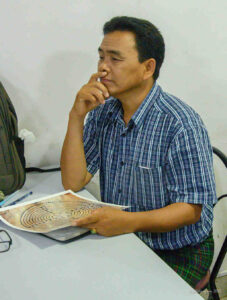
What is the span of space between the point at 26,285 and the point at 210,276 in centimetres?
81

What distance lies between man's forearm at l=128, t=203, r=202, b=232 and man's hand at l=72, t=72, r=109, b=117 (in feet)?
1.36

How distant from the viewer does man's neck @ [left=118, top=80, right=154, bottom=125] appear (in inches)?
48.2

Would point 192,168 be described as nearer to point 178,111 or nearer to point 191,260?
point 178,111

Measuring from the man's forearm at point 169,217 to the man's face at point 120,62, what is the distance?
427 mm

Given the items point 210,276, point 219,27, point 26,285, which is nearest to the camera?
point 26,285

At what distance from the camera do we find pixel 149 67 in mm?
1197

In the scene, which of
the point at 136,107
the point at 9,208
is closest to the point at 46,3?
the point at 136,107

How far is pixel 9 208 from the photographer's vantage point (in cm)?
105

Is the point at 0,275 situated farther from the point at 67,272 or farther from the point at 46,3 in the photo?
the point at 46,3

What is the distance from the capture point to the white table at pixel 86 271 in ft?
2.44

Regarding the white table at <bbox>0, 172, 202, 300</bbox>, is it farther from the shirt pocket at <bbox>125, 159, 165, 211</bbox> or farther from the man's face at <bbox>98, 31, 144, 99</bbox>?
the man's face at <bbox>98, 31, 144, 99</bbox>

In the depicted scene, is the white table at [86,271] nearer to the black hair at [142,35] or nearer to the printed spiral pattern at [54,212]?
the printed spiral pattern at [54,212]

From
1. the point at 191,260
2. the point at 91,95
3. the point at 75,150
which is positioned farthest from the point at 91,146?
the point at 191,260

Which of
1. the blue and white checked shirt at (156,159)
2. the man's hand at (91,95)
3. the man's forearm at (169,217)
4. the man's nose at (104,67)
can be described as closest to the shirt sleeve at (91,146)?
the blue and white checked shirt at (156,159)
